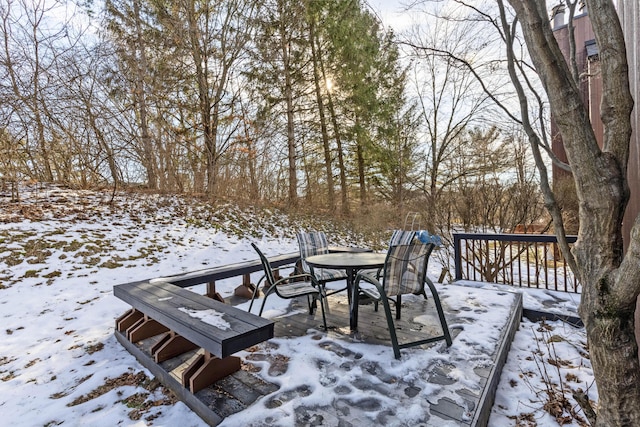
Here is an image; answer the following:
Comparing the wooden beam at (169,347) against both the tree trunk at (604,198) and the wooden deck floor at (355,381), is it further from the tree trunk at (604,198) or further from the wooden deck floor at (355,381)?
the tree trunk at (604,198)

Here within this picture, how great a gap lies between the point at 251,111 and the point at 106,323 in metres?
7.78

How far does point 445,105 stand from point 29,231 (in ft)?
35.7

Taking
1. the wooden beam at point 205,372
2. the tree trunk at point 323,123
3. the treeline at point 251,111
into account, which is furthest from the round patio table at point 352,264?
the tree trunk at point 323,123

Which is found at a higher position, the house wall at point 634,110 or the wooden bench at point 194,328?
the house wall at point 634,110

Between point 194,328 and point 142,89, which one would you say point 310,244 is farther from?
point 142,89

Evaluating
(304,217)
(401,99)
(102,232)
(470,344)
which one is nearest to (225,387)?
(470,344)

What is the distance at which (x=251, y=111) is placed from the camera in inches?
390

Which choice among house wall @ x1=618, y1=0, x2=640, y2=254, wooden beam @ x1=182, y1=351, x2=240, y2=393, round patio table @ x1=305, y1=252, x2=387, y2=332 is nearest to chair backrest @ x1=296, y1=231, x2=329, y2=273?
round patio table @ x1=305, y1=252, x2=387, y2=332

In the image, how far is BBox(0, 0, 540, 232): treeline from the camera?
6566mm

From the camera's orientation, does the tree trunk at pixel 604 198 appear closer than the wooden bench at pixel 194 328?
Yes

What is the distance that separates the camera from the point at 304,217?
970 centimetres

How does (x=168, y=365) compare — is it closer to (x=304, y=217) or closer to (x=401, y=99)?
(x=304, y=217)

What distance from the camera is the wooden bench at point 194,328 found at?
6.17ft

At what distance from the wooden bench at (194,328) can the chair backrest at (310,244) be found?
1.54m
